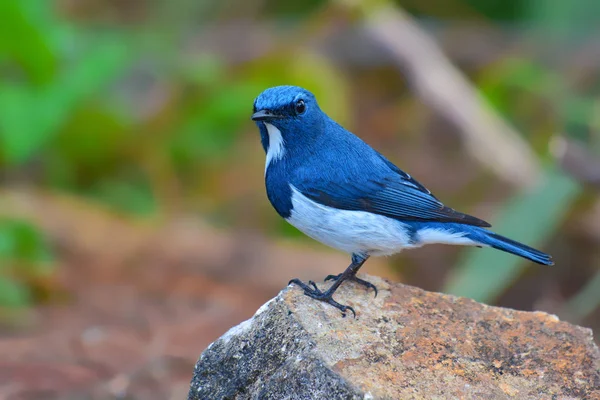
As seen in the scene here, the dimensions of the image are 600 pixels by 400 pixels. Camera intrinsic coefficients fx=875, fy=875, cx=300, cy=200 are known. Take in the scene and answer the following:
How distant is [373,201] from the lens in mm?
4102

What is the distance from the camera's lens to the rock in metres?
3.29

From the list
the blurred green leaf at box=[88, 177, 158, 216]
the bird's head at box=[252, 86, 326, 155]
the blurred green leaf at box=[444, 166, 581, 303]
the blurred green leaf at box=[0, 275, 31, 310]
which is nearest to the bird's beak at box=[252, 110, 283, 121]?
the bird's head at box=[252, 86, 326, 155]

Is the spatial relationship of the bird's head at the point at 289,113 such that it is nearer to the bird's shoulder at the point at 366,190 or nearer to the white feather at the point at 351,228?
the bird's shoulder at the point at 366,190

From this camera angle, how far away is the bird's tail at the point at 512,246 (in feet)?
13.0

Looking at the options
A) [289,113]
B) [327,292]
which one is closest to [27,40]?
[289,113]

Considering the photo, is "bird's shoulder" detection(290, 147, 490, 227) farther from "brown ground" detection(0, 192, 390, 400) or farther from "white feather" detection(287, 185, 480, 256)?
"brown ground" detection(0, 192, 390, 400)

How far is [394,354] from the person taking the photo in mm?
3494

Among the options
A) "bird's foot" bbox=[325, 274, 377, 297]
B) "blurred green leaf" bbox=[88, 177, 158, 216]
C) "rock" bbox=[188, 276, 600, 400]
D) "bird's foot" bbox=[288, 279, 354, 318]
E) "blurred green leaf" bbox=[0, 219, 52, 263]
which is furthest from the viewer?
"blurred green leaf" bbox=[88, 177, 158, 216]

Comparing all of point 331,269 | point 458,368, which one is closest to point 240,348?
point 458,368

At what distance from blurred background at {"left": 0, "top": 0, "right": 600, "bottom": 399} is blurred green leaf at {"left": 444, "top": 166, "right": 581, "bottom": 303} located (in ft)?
0.05

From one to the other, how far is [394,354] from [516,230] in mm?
3134

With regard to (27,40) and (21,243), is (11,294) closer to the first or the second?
(21,243)

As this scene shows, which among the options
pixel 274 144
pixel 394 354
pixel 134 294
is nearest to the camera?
pixel 394 354

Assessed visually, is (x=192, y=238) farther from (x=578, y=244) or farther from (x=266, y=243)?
(x=578, y=244)
